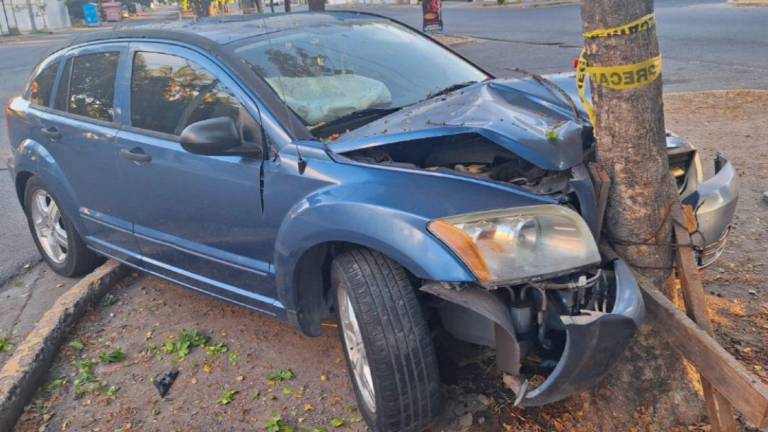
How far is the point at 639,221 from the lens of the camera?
2840mm

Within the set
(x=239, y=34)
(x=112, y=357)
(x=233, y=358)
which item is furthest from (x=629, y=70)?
(x=112, y=357)

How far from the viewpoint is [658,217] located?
112 inches

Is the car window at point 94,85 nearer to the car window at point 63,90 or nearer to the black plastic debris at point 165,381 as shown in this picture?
the car window at point 63,90

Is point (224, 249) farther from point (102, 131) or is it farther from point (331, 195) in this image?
point (102, 131)

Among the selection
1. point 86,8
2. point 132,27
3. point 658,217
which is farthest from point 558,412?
point 86,8

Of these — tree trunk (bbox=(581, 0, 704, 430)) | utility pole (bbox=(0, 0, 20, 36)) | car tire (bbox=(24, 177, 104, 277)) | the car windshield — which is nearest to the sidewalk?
car tire (bbox=(24, 177, 104, 277))

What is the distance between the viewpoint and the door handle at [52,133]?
4.51 m

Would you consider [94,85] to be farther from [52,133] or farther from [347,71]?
[347,71]

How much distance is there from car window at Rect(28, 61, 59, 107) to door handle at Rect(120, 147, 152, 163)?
131 cm

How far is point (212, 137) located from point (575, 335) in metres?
1.78

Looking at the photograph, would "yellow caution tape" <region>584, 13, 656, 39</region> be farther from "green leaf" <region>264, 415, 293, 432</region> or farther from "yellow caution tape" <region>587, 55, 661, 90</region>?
"green leaf" <region>264, 415, 293, 432</region>

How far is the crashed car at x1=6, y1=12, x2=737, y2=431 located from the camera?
255 centimetres

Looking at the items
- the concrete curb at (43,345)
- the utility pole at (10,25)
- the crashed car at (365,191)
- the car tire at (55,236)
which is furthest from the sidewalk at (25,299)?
the utility pole at (10,25)

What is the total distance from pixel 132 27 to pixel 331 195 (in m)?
2.33
